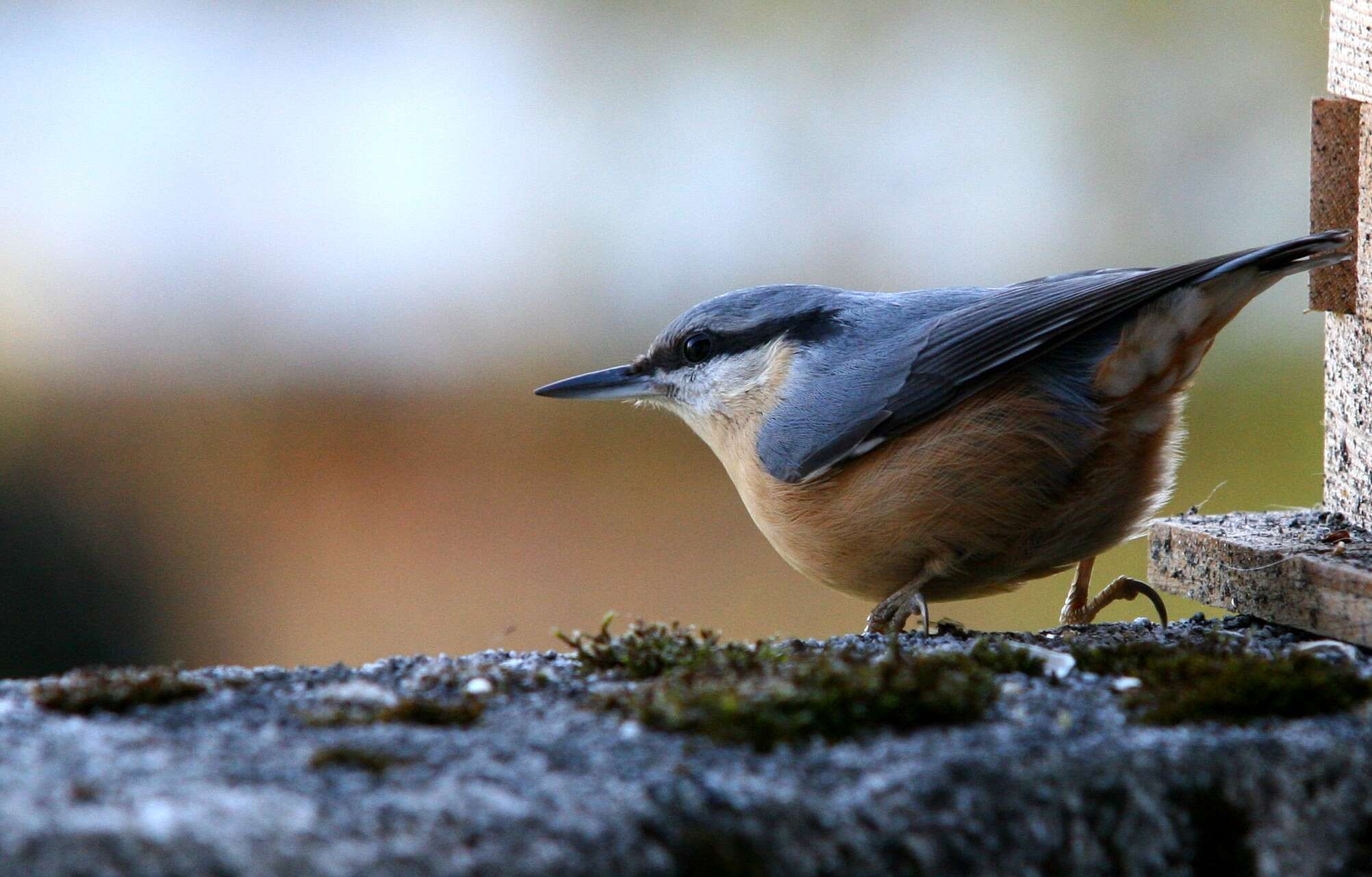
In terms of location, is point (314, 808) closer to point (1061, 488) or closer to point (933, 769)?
point (933, 769)

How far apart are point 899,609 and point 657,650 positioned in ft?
2.92

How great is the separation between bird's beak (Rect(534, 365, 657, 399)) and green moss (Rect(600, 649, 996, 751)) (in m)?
1.53

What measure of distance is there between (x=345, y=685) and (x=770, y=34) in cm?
437

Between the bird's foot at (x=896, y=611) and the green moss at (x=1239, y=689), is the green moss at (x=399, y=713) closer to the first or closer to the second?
the green moss at (x=1239, y=689)

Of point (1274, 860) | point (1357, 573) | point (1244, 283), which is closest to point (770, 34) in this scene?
point (1244, 283)

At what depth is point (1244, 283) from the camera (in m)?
2.34

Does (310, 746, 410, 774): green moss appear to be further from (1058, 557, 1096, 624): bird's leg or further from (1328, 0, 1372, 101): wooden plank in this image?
(1328, 0, 1372, 101): wooden plank

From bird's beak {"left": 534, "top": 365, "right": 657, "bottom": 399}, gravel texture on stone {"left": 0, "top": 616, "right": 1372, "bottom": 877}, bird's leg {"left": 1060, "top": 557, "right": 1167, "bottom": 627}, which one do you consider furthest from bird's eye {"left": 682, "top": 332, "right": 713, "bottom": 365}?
gravel texture on stone {"left": 0, "top": 616, "right": 1372, "bottom": 877}

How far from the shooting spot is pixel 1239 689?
1459 mm

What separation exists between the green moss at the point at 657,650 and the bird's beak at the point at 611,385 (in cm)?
118

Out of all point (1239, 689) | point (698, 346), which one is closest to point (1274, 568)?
point (1239, 689)

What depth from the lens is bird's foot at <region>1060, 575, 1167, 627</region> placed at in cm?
266

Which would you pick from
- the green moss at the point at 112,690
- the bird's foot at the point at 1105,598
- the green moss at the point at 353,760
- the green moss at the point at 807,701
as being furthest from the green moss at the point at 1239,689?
the green moss at the point at 112,690

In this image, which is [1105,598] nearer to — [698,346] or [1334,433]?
[1334,433]
